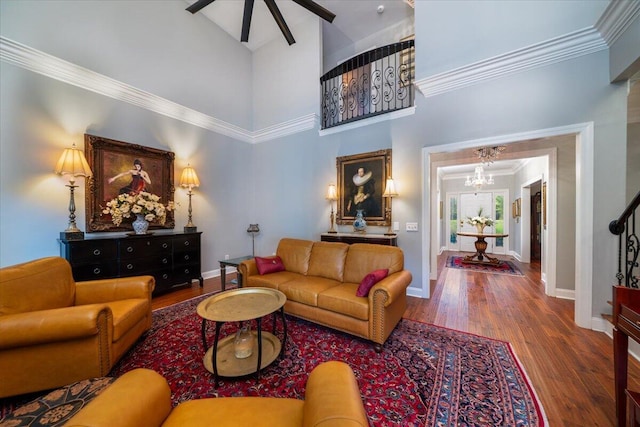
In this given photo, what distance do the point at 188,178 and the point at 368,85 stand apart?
13.6 feet

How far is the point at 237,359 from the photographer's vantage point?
198 centimetres

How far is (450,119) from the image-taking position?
3.43 meters

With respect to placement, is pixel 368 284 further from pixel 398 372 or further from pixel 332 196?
pixel 332 196

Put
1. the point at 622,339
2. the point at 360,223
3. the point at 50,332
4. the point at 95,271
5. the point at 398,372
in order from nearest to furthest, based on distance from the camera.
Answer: the point at 622,339 → the point at 50,332 → the point at 398,372 → the point at 95,271 → the point at 360,223

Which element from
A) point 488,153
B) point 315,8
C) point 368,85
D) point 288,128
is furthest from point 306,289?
point 368,85

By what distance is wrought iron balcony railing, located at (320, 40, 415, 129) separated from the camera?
418 cm

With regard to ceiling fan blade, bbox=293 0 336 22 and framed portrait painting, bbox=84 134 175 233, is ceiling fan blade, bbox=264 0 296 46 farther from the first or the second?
framed portrait painting, bbox=84 134 175 233

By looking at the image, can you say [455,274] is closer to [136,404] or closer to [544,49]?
[544,49]

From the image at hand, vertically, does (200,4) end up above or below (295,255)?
above

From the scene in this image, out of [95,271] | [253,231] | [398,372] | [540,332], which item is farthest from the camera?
[253,231]

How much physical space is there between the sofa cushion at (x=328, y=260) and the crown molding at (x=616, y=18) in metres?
3.57

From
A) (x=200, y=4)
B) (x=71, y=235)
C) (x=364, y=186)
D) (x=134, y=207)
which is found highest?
(x=200, y=4)

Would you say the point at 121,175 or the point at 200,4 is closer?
the point at 200,4

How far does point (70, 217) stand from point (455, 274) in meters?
6.73
